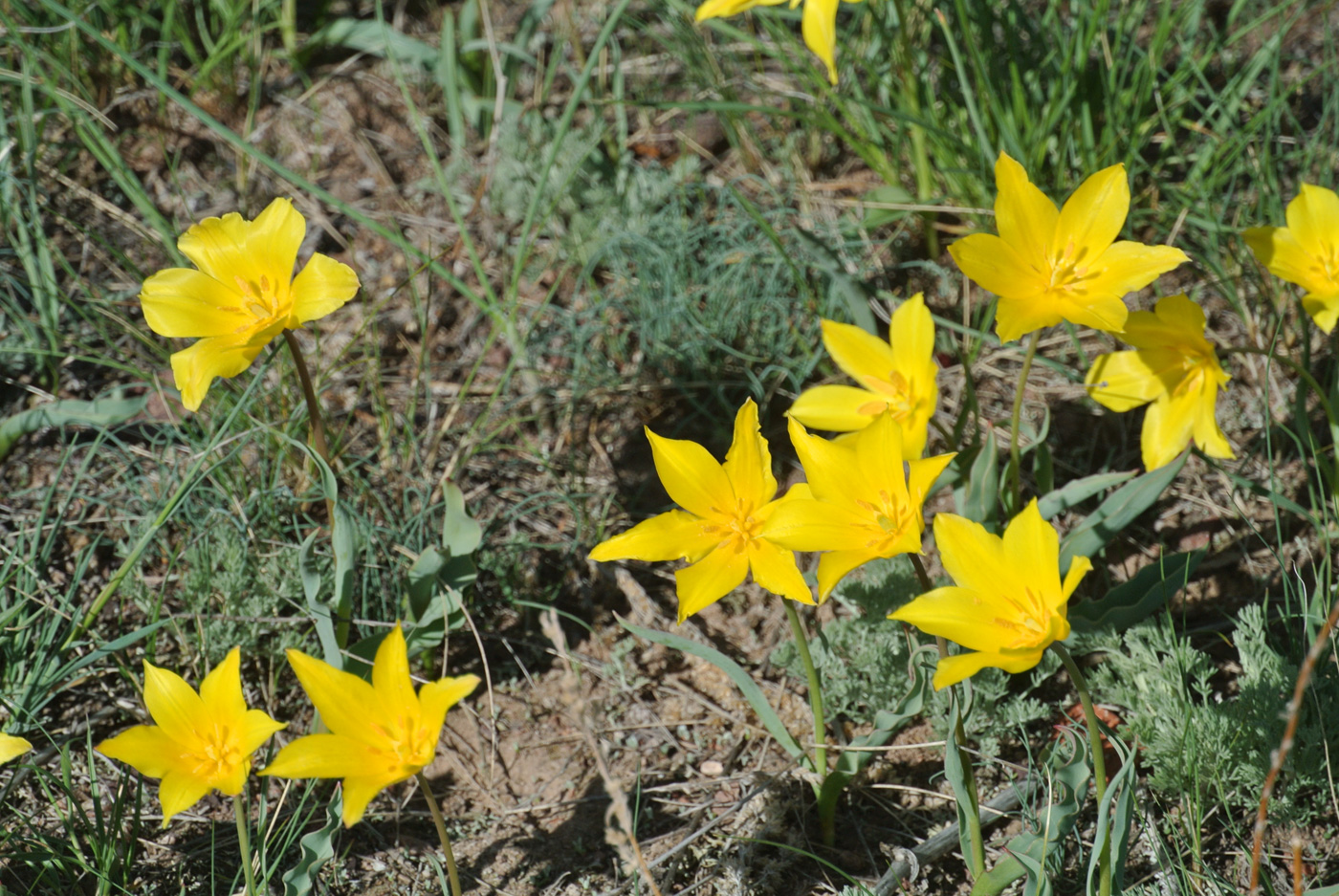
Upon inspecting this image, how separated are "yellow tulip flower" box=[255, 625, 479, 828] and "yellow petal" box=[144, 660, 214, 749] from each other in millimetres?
228

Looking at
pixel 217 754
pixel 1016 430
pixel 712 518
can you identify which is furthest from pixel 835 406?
pixel 217 754

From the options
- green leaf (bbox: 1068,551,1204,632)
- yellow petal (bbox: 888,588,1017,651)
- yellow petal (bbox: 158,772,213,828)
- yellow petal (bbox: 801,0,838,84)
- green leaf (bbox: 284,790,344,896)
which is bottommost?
green leaf (bbox: 284,790,344,896)

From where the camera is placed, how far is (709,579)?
1.71 meters

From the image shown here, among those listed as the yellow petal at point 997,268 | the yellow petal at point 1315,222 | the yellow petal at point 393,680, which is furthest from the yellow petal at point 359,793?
the yellow petal at point 1315,222

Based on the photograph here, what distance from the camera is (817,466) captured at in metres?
1.68

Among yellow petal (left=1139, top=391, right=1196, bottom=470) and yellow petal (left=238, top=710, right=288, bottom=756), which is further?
yellow petal (left=1139, top=391, right=1196, bottom=470)

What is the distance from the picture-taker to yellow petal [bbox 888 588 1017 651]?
1.50 metres

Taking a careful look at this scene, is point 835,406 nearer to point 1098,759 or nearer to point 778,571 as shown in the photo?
point 778,571

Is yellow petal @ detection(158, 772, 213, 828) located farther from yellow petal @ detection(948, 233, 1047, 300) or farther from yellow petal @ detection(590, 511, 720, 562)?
yellow petal @ detection(948, 233, 1047, 300)

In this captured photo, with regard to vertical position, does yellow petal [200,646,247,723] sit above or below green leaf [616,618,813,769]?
above

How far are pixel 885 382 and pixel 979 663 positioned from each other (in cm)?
78

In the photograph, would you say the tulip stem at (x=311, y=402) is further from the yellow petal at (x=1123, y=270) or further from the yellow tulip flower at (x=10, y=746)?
the yellow petal at (x=1123, y=270)

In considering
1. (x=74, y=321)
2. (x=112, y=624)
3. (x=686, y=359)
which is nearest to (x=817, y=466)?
(x=686, y=359)

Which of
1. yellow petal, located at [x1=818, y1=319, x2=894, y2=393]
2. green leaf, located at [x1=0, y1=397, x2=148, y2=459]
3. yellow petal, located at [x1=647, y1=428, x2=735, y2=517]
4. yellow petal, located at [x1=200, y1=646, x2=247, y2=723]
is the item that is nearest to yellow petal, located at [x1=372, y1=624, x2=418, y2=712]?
yellow petal, located at [x1=200, y1=646, x2=247, y2=723]
